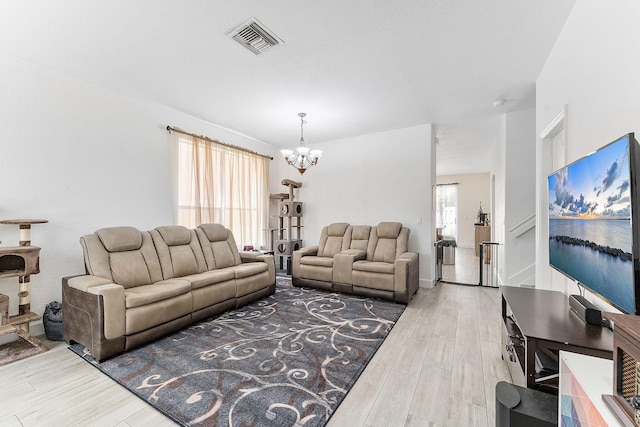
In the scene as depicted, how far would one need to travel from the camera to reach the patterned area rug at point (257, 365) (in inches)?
66.5

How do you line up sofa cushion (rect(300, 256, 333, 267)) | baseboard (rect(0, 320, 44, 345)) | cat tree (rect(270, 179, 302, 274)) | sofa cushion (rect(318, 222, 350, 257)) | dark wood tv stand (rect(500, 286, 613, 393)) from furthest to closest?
1. cat tree (rect(270, 179, 302, 274))
2. sofa cushion (rect(318, 222, 350, 257))
3. sofa cushion (rect(300, 256, 333, 267))
4. baseboard (rect(0, 320, 44, 345))
5. dark wood tv stand (rect(500, 286, 613, 393))

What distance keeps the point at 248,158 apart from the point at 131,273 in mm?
3009

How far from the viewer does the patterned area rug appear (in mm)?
1688

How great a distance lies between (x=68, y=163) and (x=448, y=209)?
34.3ft

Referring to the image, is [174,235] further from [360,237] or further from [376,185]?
[376,185]

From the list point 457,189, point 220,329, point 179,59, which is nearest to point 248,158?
point 179,59

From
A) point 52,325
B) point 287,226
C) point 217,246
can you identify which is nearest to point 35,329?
point 52,325

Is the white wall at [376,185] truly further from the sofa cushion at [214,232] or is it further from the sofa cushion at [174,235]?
the sofa cushion at [174,235]

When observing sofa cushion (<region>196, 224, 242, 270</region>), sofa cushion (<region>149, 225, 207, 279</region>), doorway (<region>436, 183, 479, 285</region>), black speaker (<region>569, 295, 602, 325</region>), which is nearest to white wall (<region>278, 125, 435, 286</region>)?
doorway (<region>436, 183, 479, 285</region>)

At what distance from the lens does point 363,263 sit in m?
4.19

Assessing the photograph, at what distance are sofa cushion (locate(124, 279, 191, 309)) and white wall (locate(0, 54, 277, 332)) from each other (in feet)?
3.38

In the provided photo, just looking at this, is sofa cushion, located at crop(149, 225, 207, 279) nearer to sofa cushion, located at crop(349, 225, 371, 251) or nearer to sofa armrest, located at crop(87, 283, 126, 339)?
sofa armrest, located at crop(87, 283, 126, 339)

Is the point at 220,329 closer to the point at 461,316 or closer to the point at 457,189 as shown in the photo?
the point at 461,316

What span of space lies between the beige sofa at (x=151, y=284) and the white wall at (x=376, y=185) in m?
2.06
